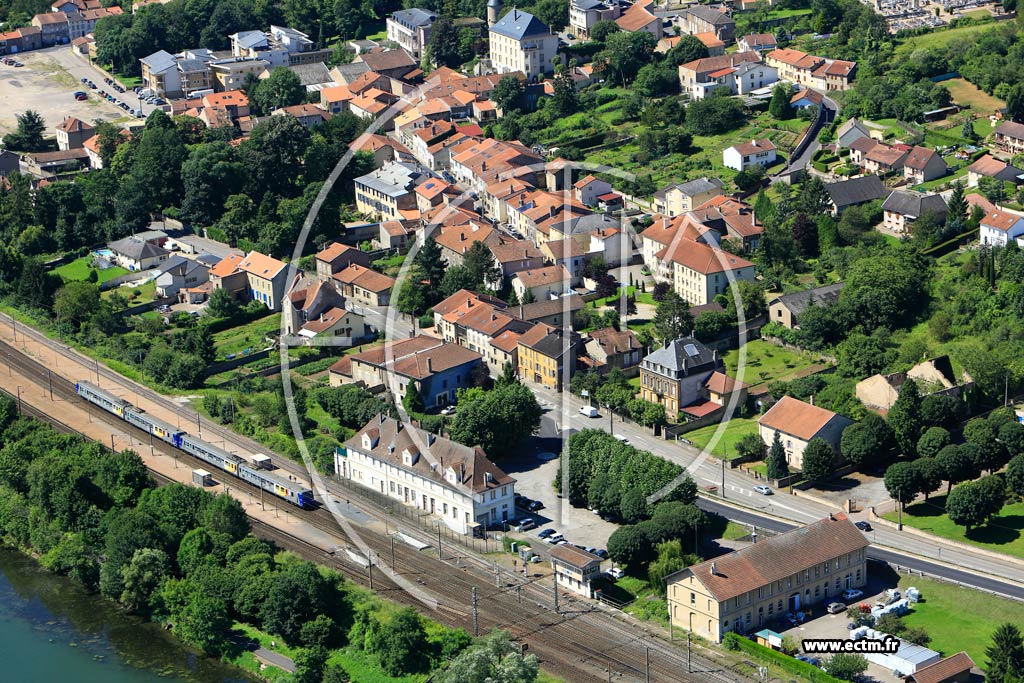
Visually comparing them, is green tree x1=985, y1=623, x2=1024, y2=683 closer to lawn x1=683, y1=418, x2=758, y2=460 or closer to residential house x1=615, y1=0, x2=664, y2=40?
lawn x1=683, y1=418, x2=758, y2=460

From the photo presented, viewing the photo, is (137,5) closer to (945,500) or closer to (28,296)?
(28,296)

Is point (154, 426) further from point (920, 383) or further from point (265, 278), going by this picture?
point (920, 383)

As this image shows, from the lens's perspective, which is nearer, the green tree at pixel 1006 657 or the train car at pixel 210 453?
the green tree at pixel 1006 657

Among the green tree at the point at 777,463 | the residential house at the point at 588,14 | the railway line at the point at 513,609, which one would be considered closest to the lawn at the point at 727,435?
the green tree at the point at 777,463

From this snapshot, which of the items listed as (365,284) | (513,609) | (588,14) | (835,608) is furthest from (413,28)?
(835,608)

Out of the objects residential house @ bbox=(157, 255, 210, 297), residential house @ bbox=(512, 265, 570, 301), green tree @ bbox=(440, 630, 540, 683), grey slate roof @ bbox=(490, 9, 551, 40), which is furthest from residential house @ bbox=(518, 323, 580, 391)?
grey slate roof @ bbox=(490, 9, 551, 40)

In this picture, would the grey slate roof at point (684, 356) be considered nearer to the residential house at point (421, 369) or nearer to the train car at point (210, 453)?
the residential house at point (421, 369)
